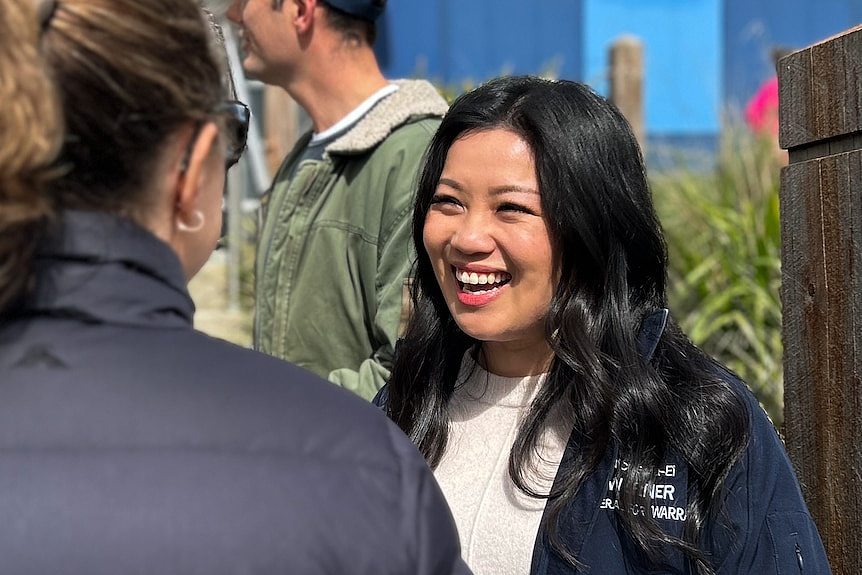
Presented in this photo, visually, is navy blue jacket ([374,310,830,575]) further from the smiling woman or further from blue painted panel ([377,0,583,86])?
blue painted panel ([377,0,583,86])

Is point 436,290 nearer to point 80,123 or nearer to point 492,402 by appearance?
point 492,402

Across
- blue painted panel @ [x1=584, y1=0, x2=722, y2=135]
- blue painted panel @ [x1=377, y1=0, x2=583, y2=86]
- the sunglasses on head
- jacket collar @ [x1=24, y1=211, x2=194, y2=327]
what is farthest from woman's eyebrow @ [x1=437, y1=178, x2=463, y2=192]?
blue painted panel @ [x1=584, y1=0, x2=722, y2=135]

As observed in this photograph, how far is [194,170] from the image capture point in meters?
1.22

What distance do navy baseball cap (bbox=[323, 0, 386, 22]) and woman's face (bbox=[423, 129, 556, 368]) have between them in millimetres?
1163

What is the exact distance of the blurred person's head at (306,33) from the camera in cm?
321

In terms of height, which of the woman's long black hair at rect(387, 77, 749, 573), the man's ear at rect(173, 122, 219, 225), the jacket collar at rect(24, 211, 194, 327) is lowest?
the woman's long black hair at rect(387, 77, 749, 573)

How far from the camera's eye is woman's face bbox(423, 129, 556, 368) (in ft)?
7.05

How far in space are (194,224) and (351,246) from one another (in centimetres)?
170

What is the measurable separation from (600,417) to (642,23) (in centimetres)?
875

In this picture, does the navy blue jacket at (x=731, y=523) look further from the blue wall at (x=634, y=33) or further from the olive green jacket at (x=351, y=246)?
the blue wall at (x=634, y=33)

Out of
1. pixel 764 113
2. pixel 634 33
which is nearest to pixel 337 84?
pixel 764 113

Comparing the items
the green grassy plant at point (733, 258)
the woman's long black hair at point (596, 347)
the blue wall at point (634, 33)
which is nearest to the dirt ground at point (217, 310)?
the green grassy plant at point (733, 258)

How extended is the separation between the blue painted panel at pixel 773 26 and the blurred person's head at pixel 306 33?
22.7 ft

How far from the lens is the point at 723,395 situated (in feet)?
6.40
